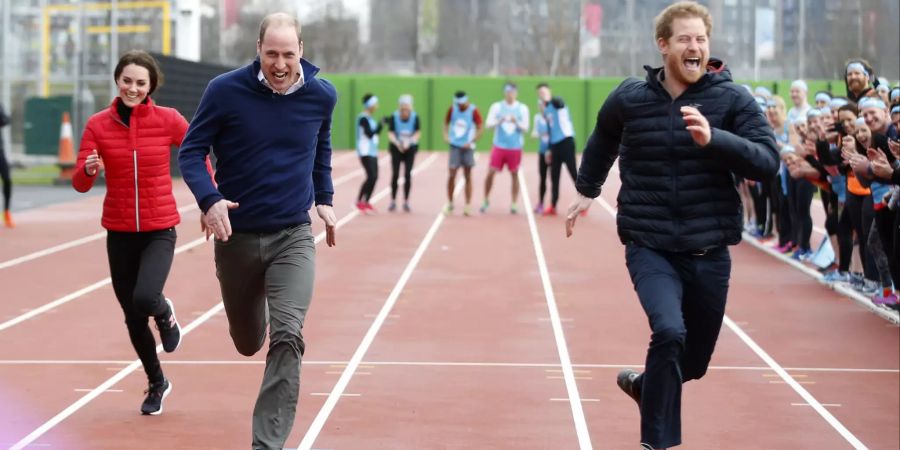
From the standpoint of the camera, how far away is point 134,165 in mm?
8039

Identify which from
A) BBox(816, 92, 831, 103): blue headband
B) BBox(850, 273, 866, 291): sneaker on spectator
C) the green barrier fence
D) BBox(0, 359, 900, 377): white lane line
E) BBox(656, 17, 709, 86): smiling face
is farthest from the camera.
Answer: the green barrier fence

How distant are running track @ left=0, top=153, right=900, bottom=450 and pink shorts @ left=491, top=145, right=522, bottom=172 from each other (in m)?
5.96

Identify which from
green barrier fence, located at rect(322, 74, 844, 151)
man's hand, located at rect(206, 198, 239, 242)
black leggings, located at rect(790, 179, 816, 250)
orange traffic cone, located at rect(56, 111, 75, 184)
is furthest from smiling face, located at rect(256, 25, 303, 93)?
green barrier fence, located at rect(322, 74, 844, 151)

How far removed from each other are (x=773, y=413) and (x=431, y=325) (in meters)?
3.90

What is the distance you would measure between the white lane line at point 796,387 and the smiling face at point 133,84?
163 inches

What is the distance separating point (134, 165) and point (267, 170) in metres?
1.83

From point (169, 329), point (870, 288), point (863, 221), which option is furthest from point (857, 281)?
point (169, 329)

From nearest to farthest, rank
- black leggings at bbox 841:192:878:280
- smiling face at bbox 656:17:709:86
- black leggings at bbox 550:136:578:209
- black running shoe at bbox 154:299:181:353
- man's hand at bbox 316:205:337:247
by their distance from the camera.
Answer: smiling face at bbox 656:17:709:86
man's hand at bbox 316:205:337:247
black running shoe at bbox 154:299:181:353
black leggings at bbox 841:192:878:280
black leggings at bbox 550:136:578:209

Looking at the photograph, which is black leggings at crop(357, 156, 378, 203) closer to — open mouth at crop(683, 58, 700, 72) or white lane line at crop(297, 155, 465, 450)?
white lane line at crop(297, 155, 465, 450)

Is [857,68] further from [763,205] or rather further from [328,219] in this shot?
[328,219]

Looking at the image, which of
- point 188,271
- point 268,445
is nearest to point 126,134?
point 268,445

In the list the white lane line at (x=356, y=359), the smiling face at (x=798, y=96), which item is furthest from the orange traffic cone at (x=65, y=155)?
the smiling face at (x=798, y=96)

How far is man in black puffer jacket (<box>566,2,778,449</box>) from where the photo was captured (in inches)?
239

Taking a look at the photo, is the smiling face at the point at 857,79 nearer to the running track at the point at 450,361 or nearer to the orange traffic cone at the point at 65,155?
the running track at the point at 450,361
